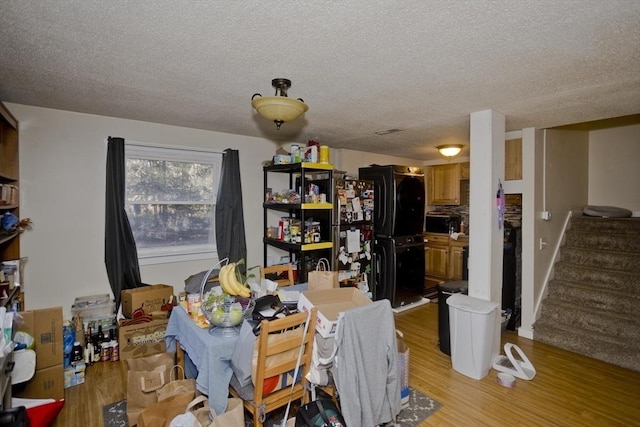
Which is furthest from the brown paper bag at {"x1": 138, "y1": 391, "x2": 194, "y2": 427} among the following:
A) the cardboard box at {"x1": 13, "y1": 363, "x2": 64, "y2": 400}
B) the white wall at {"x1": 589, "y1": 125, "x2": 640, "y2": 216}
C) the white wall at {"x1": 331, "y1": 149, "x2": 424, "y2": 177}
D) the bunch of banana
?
the white wall at {"x1": 589, "y1": 125, "x2": 640, "y2": 216}

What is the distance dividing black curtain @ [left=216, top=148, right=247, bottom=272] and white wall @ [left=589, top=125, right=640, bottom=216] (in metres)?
5.03

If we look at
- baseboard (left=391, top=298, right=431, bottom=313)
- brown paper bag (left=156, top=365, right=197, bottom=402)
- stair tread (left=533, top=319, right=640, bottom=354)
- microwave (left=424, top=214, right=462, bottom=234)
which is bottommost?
baseboard (left=391, top=298, right=431, bottom=313)

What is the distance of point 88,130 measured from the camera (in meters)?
3.06

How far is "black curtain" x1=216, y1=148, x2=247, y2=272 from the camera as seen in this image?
150 inches

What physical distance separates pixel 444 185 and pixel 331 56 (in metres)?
4.76

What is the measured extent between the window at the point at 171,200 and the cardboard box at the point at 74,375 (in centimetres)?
107

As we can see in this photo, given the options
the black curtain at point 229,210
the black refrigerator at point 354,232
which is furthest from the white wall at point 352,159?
the black curtain at point 229,210

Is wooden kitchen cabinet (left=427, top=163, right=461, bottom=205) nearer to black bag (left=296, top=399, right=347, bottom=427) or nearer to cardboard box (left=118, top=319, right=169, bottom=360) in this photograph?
black bag (left=296, top=399, right=347, bottom=427)

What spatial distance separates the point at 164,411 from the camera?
5.85ft

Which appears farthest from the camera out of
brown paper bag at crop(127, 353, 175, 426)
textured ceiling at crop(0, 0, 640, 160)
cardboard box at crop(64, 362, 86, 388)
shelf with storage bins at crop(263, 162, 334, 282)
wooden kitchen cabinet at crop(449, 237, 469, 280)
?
wooden kitchen cabinet at crop(449, 237, 469, 280)

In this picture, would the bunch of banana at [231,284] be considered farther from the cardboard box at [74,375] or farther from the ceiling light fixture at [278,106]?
the cardboard box at [74,375]

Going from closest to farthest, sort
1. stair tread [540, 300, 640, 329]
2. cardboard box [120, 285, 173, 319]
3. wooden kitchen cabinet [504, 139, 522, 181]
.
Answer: cardboard box [120, 285, 173, 319]
stair tread [540, 300, 640, 329]
wooden kitchen cabinet [504, 139, 522, 181]

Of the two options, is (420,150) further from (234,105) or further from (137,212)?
(137,212)

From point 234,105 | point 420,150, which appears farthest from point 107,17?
point 420,150
